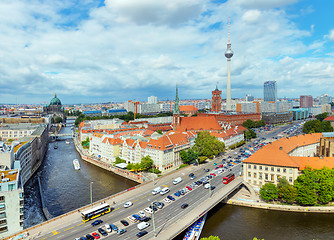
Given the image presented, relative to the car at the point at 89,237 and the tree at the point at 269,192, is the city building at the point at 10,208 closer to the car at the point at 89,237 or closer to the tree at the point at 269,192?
the car at the point at 89,237

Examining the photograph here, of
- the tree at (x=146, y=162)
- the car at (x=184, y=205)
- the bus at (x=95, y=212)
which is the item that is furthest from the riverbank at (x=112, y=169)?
the bus at (x=95, y=212)

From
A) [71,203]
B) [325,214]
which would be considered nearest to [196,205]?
[325,214]

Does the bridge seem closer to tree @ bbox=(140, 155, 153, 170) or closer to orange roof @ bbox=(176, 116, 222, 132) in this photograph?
tree @ bbox=(140, 155, 153, 170)

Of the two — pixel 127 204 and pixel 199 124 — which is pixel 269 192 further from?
pixel 199 124

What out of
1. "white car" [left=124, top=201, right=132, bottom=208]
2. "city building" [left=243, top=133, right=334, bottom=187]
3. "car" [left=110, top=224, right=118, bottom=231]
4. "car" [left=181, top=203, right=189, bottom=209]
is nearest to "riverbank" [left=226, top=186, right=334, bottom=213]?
"city building" [left=243, top=133, right=334, bottom=187]

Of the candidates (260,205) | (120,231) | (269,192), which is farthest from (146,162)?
(269,192)

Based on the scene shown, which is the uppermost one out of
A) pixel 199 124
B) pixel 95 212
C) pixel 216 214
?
pixel 199 124
